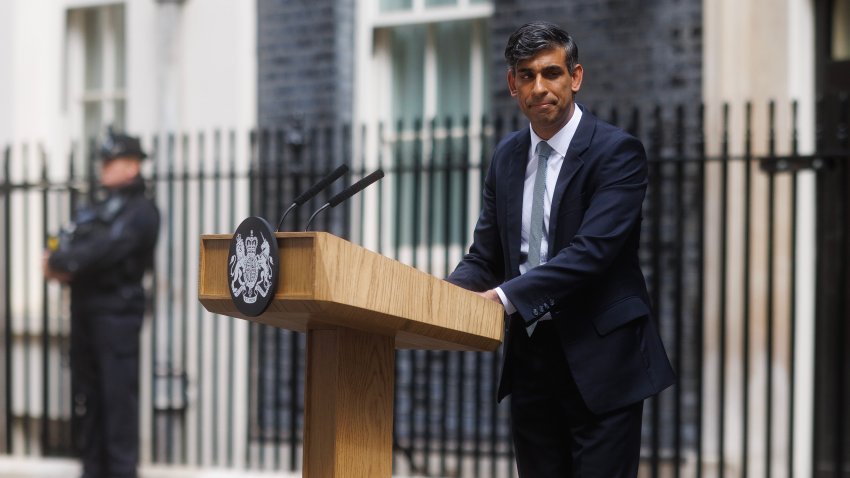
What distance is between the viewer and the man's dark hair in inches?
131

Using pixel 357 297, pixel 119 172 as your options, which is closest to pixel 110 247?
pixel 119 172

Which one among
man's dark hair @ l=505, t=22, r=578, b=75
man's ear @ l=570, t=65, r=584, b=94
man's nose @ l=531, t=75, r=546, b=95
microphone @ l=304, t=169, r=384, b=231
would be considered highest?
man's dark hair @ l=505, t=22, r=578, b=75

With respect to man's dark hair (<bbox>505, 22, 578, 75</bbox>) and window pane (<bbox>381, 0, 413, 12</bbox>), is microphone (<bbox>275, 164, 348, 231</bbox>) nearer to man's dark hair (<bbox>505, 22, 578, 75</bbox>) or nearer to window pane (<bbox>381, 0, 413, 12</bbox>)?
man's dark hair (<bbox>505, 22, 578, 75</bbox>)

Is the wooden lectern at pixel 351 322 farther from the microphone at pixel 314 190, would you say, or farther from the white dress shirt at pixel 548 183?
the white dress shirt at pixel 548 183

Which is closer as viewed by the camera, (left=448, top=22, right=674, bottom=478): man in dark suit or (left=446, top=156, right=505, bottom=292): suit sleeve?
(left=448, top=22, right=674, bottom=478): man in dark suit

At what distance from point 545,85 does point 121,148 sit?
4.61m

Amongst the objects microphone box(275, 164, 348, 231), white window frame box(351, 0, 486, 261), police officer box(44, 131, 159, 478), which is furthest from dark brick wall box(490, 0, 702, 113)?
microphone box(275, 164, 348, 231)

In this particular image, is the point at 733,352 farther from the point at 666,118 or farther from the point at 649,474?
the point at 666,118

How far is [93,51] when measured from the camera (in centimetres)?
1002

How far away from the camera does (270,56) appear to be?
882cm

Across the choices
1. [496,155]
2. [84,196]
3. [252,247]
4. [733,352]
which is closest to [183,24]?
[84,196]

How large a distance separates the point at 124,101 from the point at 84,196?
1.15 metres

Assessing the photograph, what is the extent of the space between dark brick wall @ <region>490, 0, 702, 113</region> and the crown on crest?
4.86m

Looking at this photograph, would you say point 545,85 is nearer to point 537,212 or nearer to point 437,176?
point 537,212
